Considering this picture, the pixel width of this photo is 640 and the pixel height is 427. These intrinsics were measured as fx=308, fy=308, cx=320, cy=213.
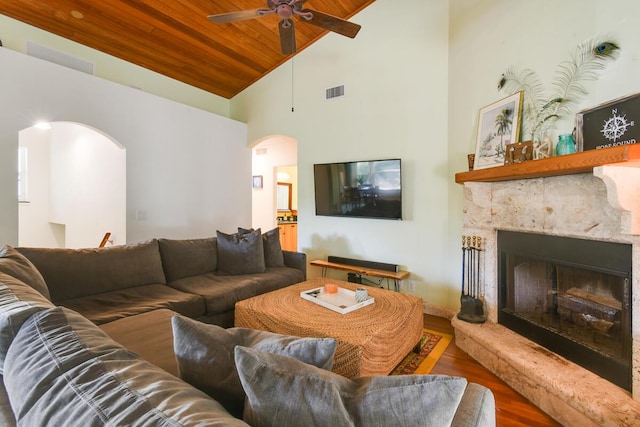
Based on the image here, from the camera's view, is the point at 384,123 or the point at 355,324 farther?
the point at 384,123

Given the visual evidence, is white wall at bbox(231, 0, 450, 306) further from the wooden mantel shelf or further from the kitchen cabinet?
the kitchen cabinet

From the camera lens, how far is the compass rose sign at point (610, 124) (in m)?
1.73

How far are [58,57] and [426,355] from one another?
4.75 metres

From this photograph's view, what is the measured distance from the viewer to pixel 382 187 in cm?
375

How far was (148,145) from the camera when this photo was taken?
3.86m

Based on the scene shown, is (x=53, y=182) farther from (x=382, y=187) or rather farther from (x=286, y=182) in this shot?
(x=382, y=187)

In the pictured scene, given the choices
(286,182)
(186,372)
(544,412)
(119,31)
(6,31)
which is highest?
(119,31)

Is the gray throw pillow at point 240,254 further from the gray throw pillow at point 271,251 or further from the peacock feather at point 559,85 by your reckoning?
the peacock feather at point 559,85

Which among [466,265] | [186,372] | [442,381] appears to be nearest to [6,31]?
[186,372]

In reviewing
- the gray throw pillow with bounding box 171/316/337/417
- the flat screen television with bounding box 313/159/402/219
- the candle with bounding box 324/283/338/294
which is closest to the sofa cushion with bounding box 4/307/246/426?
the gray throw pillow with bounding box 171/316/337/417

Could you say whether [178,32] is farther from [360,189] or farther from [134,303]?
[134,303]

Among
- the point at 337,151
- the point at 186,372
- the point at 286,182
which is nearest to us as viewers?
the point at 186,372

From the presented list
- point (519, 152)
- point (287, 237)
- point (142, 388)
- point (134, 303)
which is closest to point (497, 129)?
point (519, 152)

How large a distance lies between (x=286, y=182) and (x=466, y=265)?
5644mm
